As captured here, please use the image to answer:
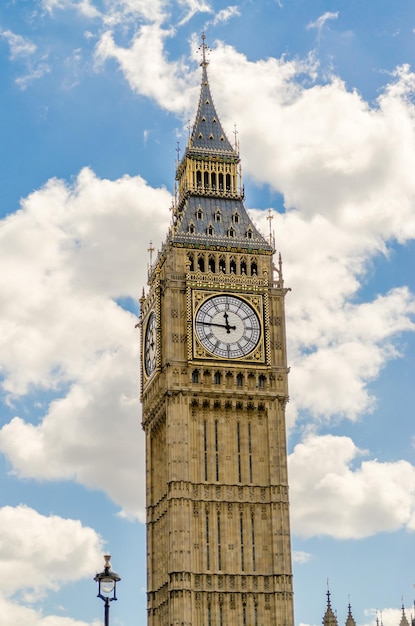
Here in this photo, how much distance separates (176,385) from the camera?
8569 cm

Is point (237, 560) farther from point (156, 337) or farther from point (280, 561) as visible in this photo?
point (156, 337)

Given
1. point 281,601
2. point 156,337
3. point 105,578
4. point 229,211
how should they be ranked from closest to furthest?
point 105,578, point 281,601, point 156,337, point 229,211

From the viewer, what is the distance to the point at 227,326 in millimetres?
87938

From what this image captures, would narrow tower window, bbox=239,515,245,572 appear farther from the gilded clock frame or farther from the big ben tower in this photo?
the gilded clock frame

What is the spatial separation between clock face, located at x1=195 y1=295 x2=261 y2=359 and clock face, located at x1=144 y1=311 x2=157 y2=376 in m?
3.82

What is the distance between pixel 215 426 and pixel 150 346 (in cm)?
856

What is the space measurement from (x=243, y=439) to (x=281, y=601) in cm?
1111

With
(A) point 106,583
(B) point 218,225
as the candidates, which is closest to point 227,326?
(B) point 218,225

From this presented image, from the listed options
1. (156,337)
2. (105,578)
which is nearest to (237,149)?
(156,337)

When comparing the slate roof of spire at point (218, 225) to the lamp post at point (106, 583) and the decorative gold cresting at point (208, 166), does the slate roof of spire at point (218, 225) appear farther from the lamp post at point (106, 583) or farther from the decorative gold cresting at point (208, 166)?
the lamp post at point (106, 583)

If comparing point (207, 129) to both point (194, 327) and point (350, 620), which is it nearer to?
point (194, 327)

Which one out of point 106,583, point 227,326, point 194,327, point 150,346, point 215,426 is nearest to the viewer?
point 106,583

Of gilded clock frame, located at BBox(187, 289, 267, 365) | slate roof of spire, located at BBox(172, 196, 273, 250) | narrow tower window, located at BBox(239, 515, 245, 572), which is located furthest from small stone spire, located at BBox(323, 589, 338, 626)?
slate roof of spire, located at BBox(172, 196, 273, 250)

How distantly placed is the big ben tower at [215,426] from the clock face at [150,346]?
0.09 metres
